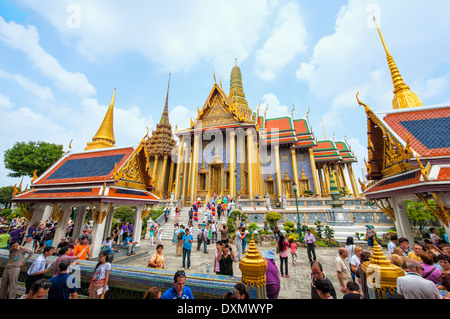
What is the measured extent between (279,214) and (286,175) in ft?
35.0

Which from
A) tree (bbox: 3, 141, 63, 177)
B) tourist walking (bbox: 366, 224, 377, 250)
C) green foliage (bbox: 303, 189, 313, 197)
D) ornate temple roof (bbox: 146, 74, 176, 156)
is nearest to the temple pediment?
ornate temple roof (bbox: 146, 74, 176, 156)

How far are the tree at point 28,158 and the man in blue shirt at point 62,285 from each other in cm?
3156

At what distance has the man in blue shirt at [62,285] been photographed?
264cm

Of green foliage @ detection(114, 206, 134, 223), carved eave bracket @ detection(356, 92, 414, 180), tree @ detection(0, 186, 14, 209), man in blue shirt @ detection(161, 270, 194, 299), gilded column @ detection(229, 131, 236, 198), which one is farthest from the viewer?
tree @ detection(0, 186, 14, 209)

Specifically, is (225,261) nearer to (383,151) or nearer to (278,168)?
(383,151)

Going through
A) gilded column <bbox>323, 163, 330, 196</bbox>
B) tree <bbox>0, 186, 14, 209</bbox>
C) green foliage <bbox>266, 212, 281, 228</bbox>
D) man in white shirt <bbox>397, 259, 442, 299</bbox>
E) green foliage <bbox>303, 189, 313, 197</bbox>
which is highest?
gilded column <bbox>323, 163, 330, 196</bbox>

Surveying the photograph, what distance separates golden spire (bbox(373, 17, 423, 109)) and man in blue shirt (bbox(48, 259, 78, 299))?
15.3 m

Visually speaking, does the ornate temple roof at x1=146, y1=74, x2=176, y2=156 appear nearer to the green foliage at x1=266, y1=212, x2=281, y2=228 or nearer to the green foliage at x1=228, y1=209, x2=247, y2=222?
the green foliage at x1=228, y1=209, x2=247, y2=222

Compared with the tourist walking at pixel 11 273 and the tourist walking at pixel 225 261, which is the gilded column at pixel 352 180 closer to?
the tourist walking at pixel 225 261

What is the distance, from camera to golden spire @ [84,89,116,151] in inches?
730

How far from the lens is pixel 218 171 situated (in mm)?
21234

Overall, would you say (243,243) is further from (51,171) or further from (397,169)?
(51,171)
